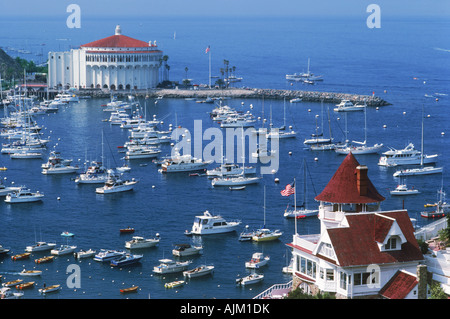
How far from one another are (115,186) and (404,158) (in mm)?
26552

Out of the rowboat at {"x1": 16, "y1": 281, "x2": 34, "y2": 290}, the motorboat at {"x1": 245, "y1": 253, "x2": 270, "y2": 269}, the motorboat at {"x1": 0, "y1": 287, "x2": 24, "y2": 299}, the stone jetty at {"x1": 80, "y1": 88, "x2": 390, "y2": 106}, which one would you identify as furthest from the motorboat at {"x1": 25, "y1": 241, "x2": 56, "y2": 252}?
the stone jetty at {"x1": 80, "y1": 88, "x2": 390, "y2": 106}

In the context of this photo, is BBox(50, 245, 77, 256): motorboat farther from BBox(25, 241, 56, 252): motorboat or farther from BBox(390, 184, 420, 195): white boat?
BBox(390, 184, 420, 195): white boat

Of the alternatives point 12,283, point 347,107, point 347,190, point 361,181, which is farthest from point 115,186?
point 347,107

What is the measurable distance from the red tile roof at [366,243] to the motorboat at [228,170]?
1761 inches

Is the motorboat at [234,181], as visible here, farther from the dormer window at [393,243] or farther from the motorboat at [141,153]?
the dormer window at [393,243]

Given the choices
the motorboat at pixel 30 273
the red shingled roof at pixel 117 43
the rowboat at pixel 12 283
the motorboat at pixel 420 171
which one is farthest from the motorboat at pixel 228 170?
the red shingled roof at pixel 117 43

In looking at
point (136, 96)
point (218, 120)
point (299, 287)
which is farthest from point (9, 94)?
point (299, 287)

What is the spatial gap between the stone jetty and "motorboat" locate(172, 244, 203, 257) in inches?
2903

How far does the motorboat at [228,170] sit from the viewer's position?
71931 mm

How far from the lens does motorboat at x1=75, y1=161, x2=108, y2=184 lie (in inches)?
2798

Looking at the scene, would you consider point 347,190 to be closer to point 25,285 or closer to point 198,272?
point 198,272

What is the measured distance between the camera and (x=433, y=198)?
2477 inches
